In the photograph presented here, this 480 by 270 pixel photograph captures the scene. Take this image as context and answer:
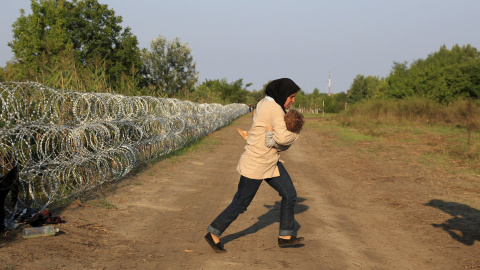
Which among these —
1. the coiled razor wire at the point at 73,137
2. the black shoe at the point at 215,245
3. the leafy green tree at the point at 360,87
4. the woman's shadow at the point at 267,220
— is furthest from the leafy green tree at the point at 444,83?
the leafy green tree at the point at 360,87

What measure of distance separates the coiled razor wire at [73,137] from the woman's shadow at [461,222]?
5529mm

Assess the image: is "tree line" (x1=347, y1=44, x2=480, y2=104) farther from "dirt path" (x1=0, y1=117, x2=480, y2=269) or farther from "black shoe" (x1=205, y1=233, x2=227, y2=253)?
"black shoe" (x1=205, y1=233, x2=227, y2=253)

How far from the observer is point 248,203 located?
5164 mm

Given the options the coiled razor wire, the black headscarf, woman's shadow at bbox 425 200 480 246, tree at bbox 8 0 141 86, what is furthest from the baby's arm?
tree at bbox 8 0 141 86

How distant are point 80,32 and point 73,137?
143ft

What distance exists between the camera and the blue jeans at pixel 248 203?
16.7 feet

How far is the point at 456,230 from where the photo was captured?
20.8ft

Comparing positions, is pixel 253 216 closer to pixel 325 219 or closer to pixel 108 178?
pixel 325 219

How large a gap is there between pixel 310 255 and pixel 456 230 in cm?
258

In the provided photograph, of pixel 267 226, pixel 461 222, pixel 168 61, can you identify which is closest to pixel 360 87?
pixel 168 61

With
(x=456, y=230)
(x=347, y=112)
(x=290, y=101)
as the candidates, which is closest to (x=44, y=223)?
(x=290, y=101)

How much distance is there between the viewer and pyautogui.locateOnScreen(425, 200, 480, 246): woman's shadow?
601 centimetres

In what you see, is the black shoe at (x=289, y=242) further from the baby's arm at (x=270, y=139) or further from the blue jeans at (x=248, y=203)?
the baby's arm at (x=270, y=139)

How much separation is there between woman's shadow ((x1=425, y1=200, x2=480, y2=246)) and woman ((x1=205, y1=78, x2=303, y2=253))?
243cm
